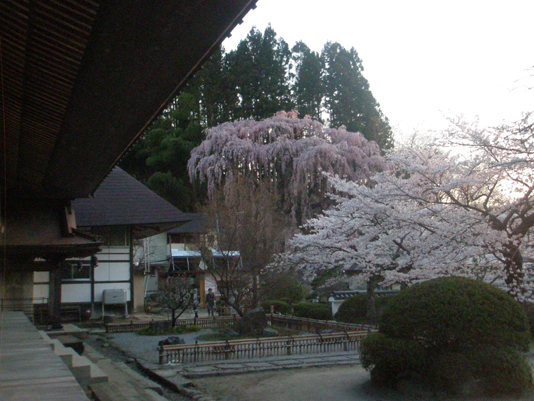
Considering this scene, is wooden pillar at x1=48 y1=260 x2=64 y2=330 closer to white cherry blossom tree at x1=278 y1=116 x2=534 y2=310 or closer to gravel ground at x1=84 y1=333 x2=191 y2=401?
gravel ground at x1=84 y1=333 x2=191 y2=401

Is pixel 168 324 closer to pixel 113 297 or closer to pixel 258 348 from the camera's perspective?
pixel 113 297

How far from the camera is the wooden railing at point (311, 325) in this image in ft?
48.7

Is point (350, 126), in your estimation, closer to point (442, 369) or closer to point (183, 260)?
point (183, 260)

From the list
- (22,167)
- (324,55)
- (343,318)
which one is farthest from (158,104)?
(324,55)

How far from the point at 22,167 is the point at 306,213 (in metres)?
17.4

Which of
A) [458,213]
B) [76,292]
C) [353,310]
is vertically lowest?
[353,310]

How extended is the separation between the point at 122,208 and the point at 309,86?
23.1 metres

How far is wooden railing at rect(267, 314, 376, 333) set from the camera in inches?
584

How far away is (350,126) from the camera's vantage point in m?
35.2

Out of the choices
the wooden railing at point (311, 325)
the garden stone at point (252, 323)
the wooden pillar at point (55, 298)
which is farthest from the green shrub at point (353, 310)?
the wooden pillar at point (55, 298)

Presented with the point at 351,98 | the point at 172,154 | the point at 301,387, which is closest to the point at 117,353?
the point at 301,387

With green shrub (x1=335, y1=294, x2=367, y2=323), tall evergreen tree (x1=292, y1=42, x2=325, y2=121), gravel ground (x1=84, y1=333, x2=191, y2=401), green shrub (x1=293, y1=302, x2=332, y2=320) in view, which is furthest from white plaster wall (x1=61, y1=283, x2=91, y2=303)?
tall evergreen tree (x1=292, y1=42, x2=325, y2=121)

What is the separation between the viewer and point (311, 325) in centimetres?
1652

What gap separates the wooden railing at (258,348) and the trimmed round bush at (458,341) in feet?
14.2
